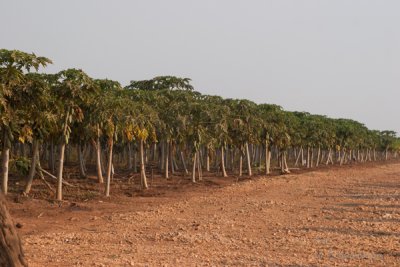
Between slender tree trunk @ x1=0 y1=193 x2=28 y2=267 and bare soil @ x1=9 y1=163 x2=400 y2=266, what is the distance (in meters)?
3.32

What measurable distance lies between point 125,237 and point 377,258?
747 centimetres

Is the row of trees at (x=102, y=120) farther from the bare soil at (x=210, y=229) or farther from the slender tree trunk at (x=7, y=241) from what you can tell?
the slender tree trunk at (x=7, y=241)

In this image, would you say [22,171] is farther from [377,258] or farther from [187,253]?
[377,258]

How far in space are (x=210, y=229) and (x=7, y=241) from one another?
9.29 metres

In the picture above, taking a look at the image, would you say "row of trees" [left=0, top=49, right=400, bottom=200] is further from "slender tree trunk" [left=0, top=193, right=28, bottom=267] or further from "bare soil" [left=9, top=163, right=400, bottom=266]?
"slender tree trunk" [left=0, top=193, right=28, bottom=267]

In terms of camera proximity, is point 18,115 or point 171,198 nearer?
point 18,115

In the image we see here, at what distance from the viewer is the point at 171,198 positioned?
27188 mm

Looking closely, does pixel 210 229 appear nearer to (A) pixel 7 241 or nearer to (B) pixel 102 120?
(A) pixel 7 241

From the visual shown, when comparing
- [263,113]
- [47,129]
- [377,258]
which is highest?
[263,113]

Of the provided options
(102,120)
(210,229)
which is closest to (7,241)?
(210,229)

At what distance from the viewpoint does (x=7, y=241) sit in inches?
287

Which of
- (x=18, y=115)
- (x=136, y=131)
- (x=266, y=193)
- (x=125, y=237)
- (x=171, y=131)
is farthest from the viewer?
(x=171, y=131)

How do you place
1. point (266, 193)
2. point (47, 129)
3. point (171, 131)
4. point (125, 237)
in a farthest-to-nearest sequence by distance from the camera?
point (171, 131) < point (266, 193) < point (47, 129) < point (125, 237)

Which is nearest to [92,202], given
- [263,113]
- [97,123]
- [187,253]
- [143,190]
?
[97,123]
